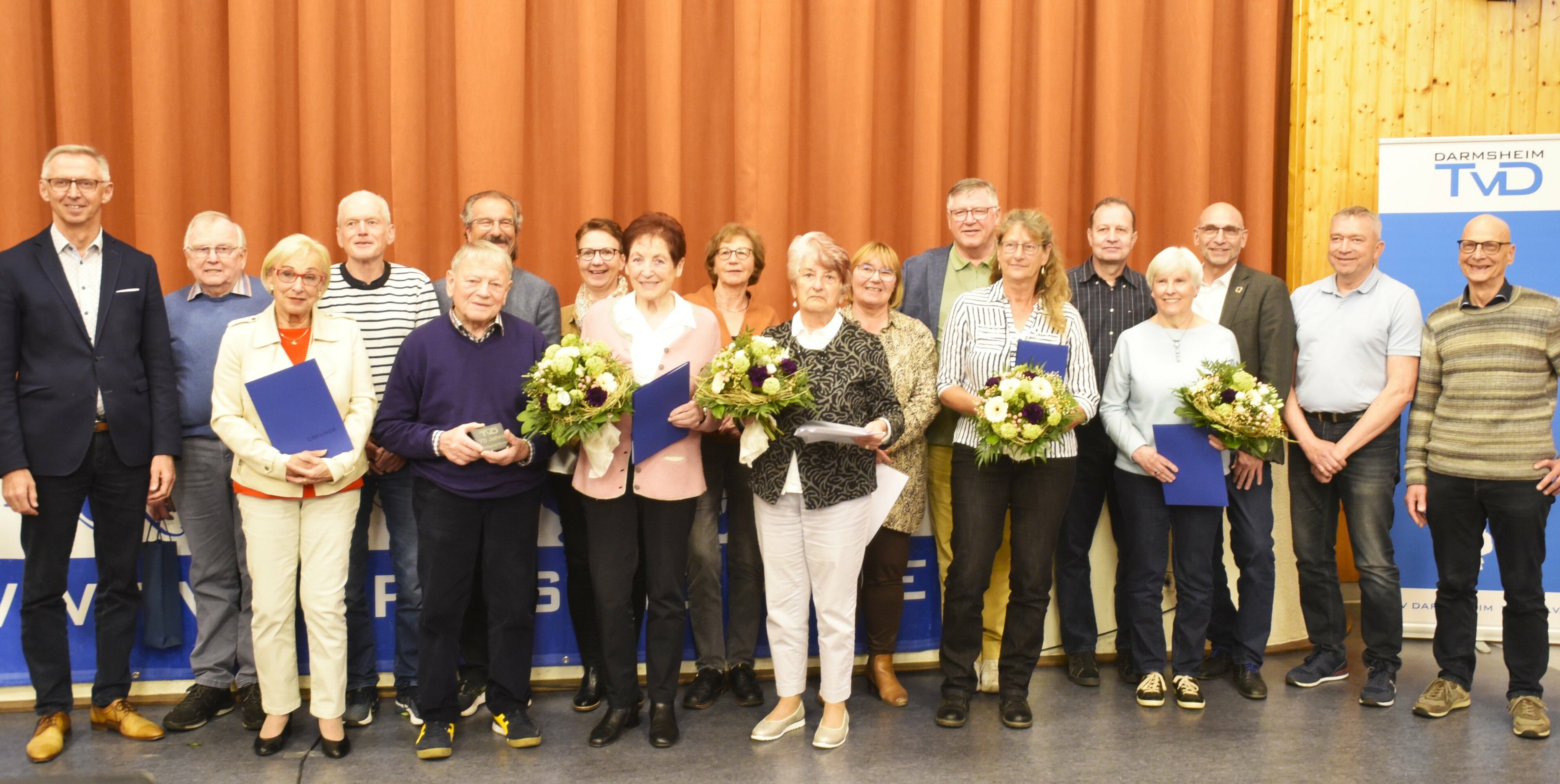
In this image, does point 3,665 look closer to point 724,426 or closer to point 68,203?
point 68,203

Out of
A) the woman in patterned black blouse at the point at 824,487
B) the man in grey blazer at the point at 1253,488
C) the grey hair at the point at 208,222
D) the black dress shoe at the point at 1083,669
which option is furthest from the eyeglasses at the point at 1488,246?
the grey hair at the point at 208,222

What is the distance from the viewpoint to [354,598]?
3494mm

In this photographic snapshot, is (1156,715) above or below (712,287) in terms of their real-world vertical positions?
below

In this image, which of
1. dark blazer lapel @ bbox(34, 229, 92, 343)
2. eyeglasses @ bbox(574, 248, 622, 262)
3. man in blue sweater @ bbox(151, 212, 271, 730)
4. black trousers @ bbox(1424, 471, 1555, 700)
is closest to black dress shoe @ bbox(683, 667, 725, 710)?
man in blue sweater @ bbox(151, 212, 271, 730)

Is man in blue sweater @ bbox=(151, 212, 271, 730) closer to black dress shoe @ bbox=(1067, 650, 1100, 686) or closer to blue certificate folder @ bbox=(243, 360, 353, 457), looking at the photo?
blue certificate folder @ bbox=(243, 360, 353, 457)

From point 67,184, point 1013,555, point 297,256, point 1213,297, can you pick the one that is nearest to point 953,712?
point 1013,555

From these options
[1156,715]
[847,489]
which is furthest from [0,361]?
[1156,715]

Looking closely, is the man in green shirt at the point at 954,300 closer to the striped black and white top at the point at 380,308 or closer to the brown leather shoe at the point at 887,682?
the brown leather shoe at the point at 887,682

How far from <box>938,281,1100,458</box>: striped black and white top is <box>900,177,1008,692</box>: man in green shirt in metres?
0.35

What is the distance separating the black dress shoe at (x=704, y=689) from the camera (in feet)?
12.0

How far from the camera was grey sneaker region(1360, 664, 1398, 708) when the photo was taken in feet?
12.0

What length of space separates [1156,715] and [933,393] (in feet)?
4.65

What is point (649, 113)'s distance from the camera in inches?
203

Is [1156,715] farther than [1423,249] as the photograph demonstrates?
No
